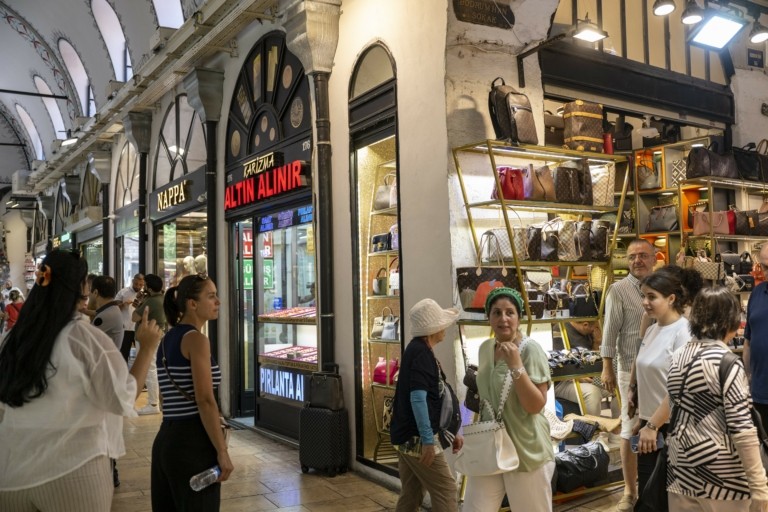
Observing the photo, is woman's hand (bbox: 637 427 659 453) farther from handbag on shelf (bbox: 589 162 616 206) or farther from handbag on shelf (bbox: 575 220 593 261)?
handbag on shelf (bbox: 589 162 616 206)

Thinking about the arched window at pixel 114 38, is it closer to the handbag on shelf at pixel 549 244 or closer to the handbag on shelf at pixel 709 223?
the handbag on shelf at pixel 709 223

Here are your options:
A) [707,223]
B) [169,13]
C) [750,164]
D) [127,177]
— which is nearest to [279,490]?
[707,223]

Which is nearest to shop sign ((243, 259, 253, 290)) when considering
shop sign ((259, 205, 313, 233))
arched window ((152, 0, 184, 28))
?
shop sign ((259, 205, 313, 233))

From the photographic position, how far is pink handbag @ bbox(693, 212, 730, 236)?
6.73m

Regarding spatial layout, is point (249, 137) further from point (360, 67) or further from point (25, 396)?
point (25, 396)

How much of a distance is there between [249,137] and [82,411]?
19.2 ft

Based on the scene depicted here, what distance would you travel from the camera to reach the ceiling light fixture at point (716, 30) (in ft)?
21.4

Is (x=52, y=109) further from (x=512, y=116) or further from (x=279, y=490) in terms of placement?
(x=512, y=116)

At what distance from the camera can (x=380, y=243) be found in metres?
5.86

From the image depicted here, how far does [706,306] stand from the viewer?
9.66ft

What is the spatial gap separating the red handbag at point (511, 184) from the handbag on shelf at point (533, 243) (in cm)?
22

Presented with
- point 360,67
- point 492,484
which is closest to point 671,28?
point 360,67

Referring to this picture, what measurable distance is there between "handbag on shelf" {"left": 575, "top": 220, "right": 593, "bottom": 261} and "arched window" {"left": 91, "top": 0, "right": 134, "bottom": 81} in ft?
33.8

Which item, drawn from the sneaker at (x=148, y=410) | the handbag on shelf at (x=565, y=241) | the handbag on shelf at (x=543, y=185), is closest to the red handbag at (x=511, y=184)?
the handbag on shelf at (x=543, y=185)
